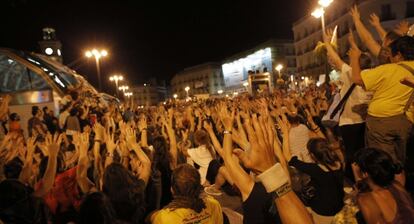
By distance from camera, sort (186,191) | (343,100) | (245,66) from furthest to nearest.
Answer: (245,66)
(343,100)
(186,191)

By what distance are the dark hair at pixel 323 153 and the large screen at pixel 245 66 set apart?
70.7 m

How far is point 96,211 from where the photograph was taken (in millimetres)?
2857

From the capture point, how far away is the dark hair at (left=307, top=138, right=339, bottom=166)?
420cm

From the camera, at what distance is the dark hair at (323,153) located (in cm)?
420

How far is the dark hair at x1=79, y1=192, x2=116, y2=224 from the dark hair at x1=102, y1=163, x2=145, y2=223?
42 cm

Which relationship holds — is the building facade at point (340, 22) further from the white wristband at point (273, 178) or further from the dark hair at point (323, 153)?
the white wristband at point (273, 178)

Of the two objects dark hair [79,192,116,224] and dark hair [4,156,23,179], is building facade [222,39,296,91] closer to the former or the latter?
dark hair [4,156,23,179]

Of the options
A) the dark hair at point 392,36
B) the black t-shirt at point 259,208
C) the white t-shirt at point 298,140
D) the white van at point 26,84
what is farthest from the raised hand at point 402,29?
the white van at point 26,84

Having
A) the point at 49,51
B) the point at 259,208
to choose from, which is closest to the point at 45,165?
the point at 259,208

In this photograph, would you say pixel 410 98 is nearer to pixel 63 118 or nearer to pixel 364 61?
pixel 364 61

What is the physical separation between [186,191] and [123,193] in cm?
66

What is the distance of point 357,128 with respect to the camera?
504 centimetres

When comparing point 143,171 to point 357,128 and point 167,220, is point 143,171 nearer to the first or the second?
point 167,220

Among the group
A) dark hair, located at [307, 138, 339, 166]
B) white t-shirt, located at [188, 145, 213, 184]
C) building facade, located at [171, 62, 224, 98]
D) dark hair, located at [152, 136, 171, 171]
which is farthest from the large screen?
dark hair, located at [307, 138, 339, 166]
